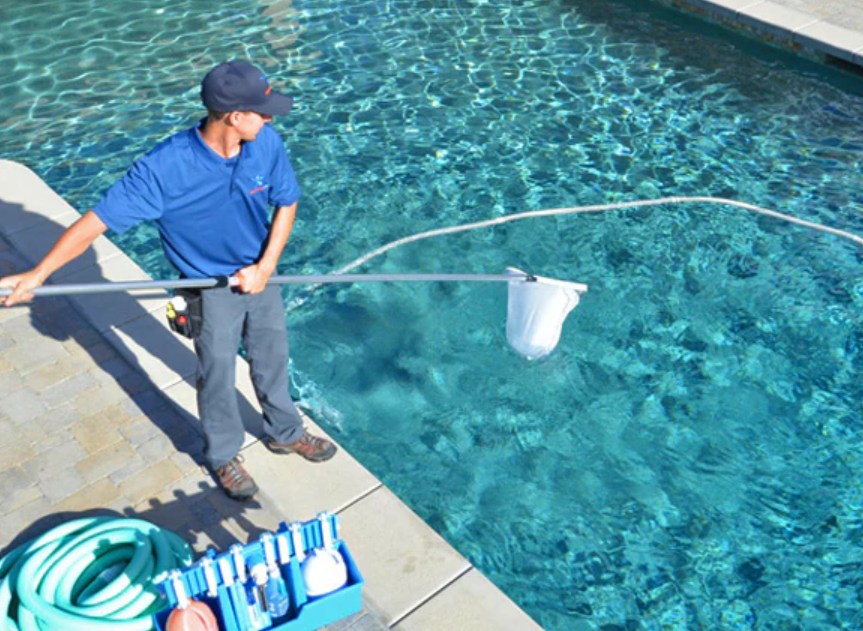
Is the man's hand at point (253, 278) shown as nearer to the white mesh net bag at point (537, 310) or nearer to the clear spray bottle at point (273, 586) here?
the clear spray bottle at point (273, 586)

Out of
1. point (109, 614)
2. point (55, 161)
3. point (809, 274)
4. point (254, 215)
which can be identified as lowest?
point (809, 274)

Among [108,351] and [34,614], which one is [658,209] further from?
[34,614]

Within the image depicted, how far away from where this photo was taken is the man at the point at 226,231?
359 cm

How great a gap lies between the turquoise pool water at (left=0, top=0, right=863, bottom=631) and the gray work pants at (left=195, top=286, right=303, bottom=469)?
3.31ft

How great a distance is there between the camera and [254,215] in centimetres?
393

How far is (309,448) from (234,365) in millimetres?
698

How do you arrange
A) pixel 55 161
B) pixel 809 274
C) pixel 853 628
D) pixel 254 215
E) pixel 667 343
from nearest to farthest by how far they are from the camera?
pixel 254 215 < pixel 853 628 < pixel 667 343 < pixel 809 274 < pixel 55 161

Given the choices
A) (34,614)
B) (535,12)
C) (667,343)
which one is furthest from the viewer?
(535,12)

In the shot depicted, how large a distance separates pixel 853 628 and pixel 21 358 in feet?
15.1

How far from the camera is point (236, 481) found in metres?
4.32

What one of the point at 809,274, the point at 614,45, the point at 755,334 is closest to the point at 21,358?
the point at 755,334

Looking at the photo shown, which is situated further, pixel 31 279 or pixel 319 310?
pixel 319 310

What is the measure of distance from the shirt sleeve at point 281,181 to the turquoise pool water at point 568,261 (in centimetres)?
180

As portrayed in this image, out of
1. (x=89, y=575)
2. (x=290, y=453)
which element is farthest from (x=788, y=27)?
(x=89, y=575)
